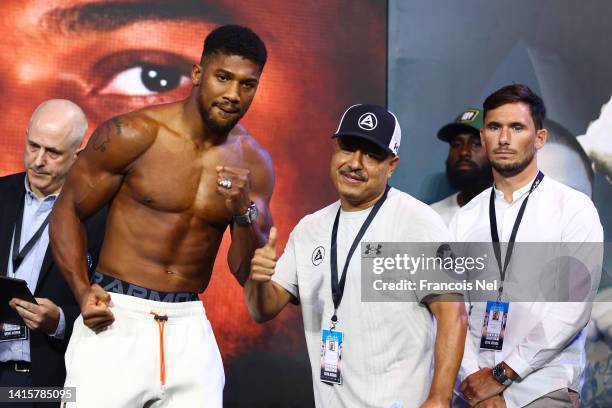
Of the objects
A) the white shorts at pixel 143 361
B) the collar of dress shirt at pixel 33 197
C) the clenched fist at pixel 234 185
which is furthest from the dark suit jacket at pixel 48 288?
the clenched fist at pixel 234 185

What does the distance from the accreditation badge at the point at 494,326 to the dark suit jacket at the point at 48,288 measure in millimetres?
1506

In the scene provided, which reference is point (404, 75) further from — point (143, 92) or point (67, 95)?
point (67, 95)

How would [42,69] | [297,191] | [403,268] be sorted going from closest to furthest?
[403,268] → [42,69] → [297,191]

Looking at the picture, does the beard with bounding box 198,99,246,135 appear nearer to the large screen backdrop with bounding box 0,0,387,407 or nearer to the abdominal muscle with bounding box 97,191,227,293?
the abdominal muscle with bounding box 97,191,227,293

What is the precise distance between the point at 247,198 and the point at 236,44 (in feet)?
1.88

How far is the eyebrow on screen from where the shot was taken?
4.00 m

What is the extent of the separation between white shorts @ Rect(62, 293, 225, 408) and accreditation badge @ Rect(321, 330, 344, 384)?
1.29 feet

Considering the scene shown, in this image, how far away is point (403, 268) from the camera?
2.47 m

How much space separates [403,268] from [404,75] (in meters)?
2.15

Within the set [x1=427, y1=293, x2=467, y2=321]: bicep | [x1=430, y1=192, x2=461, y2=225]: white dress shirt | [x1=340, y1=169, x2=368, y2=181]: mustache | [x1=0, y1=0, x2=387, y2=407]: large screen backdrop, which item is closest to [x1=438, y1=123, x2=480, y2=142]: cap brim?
[x1=430, y1=192, x2=461, y2=225]: white dress shirt

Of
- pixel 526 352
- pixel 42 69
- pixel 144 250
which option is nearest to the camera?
pixel 144 250

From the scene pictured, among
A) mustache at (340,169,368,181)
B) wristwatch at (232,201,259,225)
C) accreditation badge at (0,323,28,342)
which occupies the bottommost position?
accreditation badge at (0,323,28,342)

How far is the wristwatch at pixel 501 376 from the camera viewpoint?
2873 millimetres

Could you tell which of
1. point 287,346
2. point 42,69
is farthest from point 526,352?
point 42,69
